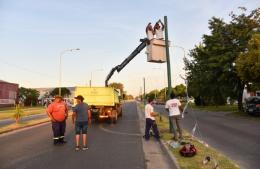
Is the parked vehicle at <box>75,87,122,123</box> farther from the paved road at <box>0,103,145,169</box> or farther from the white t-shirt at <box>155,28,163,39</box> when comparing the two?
the white t-shirt at <box>155,28,163,39</box>

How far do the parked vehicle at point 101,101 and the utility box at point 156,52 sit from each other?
1076 cm

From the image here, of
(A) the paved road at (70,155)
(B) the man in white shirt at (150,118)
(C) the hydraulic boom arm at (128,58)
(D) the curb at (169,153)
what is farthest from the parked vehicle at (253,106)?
(D) the curb at (169,153)

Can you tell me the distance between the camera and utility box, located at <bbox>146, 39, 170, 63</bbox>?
14992 mm

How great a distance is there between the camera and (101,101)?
25781mm

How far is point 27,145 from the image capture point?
14.0 meters

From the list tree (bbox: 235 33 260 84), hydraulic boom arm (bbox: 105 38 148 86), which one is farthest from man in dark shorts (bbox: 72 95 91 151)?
tree (bbox: 235 33 260 84)

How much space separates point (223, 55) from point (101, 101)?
56.7 ft

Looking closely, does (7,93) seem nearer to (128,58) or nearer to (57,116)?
(128,58)

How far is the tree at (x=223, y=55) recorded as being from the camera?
3797 centimetres

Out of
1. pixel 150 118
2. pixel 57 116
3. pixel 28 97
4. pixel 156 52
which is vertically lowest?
pixel 150 118

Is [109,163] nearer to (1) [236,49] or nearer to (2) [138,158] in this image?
(2) [138,158]

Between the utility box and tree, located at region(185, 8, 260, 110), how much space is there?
2207 cm

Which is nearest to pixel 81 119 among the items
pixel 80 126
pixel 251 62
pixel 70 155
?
pixel 80 126

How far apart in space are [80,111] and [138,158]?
2756 millimetres
